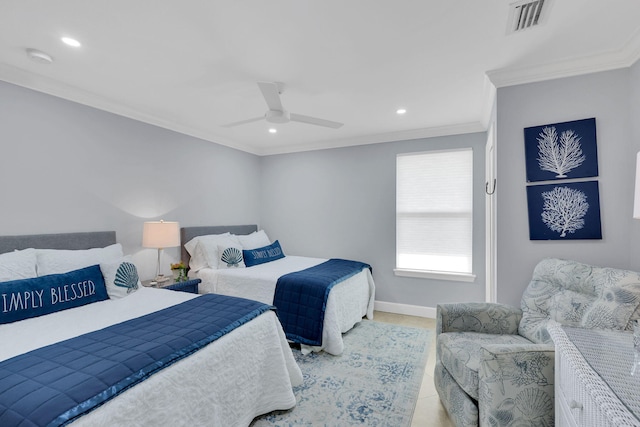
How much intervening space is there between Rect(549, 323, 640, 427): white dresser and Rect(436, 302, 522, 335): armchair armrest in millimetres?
687

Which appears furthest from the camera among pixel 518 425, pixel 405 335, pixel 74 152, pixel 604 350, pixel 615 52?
pixel 405 335

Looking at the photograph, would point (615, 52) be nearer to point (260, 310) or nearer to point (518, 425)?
point (518, 425)

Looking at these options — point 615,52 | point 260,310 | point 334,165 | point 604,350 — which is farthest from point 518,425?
point 334,165

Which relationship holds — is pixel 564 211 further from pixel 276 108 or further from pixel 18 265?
pixel 18 265

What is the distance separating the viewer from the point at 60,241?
250 centimetres

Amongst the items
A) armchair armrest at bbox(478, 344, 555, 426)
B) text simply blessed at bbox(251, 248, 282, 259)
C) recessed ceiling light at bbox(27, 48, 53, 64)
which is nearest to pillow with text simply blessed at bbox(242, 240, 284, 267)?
text simply blessed at bbox(251, 248, 282, 259)

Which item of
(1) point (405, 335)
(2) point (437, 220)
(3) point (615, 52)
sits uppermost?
(3) point (615, 52)

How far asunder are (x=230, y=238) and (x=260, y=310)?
1967 mm

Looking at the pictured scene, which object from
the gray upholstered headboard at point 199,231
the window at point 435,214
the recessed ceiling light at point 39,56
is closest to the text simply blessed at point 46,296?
the gray upholstered headboard at point 199,231

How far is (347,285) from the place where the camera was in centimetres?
330

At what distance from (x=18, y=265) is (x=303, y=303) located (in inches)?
84.1

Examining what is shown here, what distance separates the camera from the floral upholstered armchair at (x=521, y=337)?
1.48 meters

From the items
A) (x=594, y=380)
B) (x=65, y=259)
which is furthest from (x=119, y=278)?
(x=594, y=380)

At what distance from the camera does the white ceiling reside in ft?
5.35
